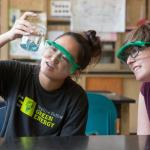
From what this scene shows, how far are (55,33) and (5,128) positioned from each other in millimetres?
2779

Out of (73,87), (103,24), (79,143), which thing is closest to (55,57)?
(73,87)

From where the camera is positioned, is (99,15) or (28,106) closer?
(28,106)

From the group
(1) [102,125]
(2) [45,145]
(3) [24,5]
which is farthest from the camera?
(3) [24,5]

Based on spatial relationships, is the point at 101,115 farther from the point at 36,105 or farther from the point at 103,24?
the point at 103,24

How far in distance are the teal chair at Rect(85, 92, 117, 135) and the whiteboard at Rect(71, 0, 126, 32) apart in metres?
1.97

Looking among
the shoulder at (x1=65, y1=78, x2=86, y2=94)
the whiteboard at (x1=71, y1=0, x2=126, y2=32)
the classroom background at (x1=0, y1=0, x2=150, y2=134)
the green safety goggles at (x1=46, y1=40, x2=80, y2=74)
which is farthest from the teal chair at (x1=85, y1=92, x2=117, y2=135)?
the whiteboard at (x1=71, y1=0, x2=126, y2=32)

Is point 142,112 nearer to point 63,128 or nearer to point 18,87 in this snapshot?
point 63,128

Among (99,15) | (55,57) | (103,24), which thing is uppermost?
(99,15)

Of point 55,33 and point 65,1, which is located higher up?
point 65,1

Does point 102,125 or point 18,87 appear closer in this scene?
point 18,87

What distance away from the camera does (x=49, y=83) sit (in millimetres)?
1318

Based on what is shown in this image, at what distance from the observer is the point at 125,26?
13.5 ft

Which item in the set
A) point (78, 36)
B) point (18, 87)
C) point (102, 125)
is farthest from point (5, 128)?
point (102, 125)

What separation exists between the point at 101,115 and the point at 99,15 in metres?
2.10
